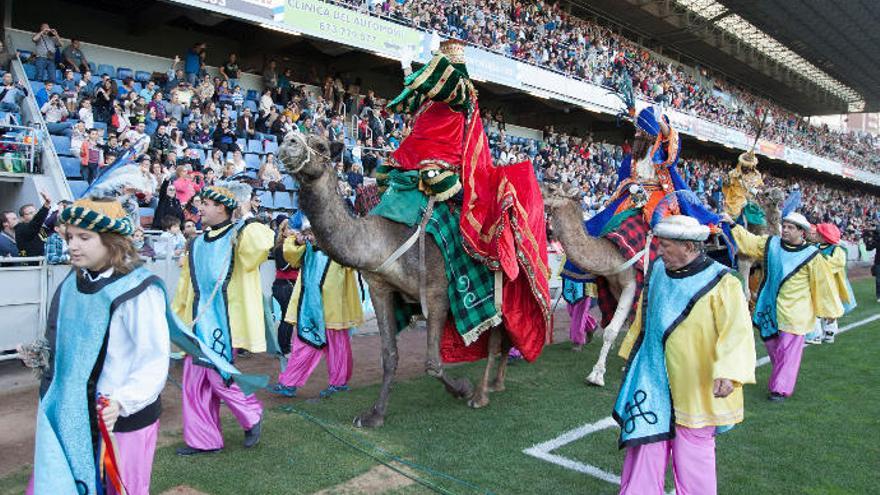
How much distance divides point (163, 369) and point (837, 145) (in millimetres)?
56006

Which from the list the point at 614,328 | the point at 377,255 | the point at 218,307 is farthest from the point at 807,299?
the point at 218,307

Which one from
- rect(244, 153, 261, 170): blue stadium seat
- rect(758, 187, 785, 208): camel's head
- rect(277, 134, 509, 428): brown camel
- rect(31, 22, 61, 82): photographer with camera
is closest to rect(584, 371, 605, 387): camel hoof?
rect(277, 134, 509, 428): brown camel

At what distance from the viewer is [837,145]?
4912 centimetres

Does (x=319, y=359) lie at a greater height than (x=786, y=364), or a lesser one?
lesser

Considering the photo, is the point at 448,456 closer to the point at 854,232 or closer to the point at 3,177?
the point at 3,177

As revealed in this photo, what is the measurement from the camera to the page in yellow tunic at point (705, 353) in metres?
3.32

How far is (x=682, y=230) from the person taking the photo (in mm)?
3365

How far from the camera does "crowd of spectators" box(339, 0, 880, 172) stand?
63.5 feet

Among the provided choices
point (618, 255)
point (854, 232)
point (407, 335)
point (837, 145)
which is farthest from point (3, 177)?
point (837, 145)

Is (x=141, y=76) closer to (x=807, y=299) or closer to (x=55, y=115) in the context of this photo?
(x=55, y=115)

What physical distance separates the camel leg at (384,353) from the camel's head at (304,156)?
1.23 metres

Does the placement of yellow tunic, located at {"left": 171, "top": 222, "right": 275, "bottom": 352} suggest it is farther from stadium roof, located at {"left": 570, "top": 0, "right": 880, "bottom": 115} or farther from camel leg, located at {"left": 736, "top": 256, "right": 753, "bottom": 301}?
stadium roof, located at {"left": 570, "top": 0, "right": 880, "bottom": 115}

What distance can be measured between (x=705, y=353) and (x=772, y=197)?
740cm

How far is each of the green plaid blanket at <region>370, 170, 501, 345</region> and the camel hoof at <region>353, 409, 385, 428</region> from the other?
981mm
